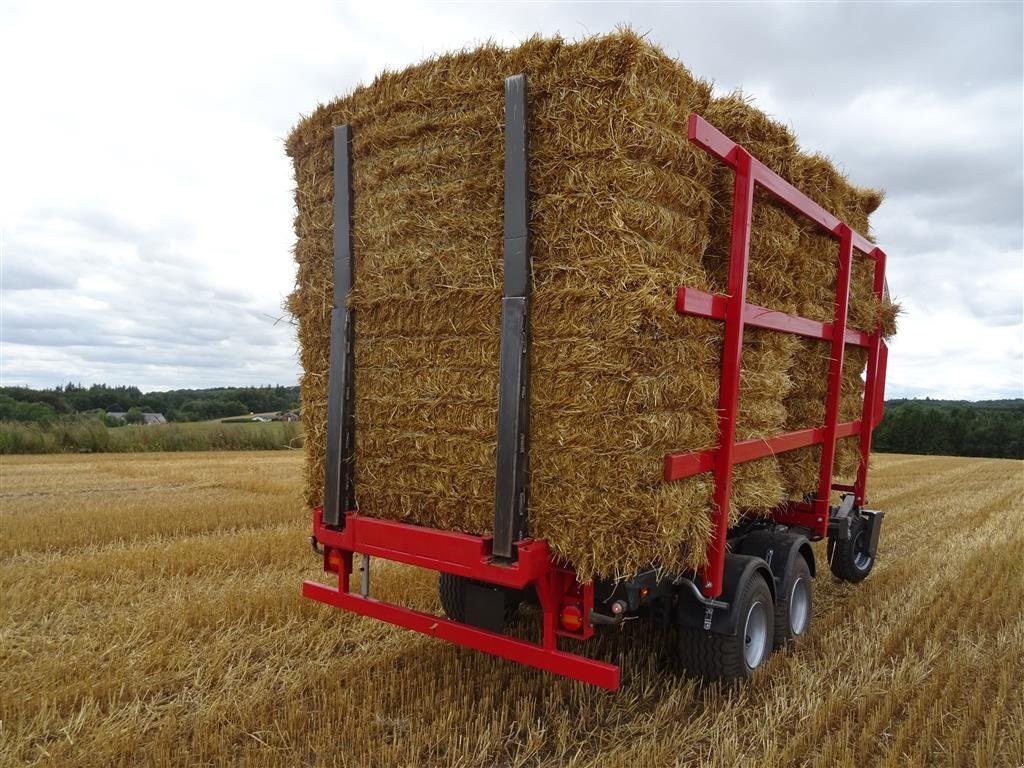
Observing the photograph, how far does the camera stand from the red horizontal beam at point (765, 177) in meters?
3.65

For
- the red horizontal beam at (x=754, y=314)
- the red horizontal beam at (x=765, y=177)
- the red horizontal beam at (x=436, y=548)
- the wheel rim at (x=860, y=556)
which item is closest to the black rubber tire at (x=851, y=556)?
the wheel rim at (x=860, y=556)

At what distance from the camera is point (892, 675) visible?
440 cm

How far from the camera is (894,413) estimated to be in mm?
51250

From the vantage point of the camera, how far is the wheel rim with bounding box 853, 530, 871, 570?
6.69 m

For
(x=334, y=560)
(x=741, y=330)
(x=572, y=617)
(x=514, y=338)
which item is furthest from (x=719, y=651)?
(x=334, y=560)

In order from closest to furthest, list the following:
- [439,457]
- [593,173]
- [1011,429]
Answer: [593,173] < [439,457] < [1011,429]

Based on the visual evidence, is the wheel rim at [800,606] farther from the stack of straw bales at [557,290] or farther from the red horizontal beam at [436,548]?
the red horizontal beam at [436,548]

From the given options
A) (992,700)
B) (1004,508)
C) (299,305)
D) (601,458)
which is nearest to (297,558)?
(299,305)

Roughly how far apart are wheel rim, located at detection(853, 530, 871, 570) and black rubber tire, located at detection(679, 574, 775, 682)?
9.61 feet

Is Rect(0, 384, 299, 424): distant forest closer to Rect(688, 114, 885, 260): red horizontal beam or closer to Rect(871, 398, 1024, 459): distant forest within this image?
Rect(688, 114, 885, 260): red horizontal beam

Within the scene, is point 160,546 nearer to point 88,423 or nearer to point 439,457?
point 439,457

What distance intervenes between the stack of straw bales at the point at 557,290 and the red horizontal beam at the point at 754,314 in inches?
2.9

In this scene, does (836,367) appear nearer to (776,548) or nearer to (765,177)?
(776,548)

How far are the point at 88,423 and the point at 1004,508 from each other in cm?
2488
